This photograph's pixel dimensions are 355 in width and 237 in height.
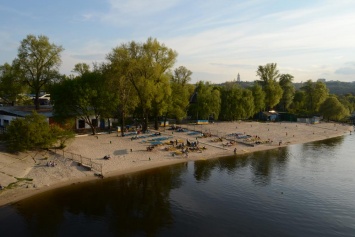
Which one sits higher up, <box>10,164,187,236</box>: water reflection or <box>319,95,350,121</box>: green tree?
<box>319,95,350,121</box>: green tree

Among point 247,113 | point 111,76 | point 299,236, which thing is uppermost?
point 111,76

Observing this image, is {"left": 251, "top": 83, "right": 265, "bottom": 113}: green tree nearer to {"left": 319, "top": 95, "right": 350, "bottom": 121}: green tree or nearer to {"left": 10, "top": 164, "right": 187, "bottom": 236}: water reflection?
{"left": 319, "top": 95, "right": 350, "bottom": 121}: green tree

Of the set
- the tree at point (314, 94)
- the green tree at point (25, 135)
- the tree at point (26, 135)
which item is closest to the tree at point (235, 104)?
the tree at point (314, 94)

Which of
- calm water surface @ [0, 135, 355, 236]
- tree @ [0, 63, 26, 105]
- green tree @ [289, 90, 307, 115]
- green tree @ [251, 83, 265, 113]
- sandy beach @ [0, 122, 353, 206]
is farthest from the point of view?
green tree @ [289, 90, 307, 115]

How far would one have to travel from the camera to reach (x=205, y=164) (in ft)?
163

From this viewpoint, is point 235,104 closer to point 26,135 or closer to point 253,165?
point 253,165

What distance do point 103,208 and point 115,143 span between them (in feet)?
77.6

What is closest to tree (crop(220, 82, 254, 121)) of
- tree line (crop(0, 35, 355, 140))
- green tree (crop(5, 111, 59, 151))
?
tree line (crop(0, 35, 355, 140))

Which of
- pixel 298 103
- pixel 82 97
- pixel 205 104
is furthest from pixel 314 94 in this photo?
pixel 82 97

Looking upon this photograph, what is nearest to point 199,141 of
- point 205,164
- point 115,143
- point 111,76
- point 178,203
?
point 205,164

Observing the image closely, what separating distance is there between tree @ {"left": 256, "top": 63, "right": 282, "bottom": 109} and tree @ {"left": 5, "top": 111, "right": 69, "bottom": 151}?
79.2 metres

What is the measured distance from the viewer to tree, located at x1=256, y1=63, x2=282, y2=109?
104m

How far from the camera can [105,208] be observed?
31.8 m

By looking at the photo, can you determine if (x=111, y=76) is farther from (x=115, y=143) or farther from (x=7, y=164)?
(x=7, y=164)
